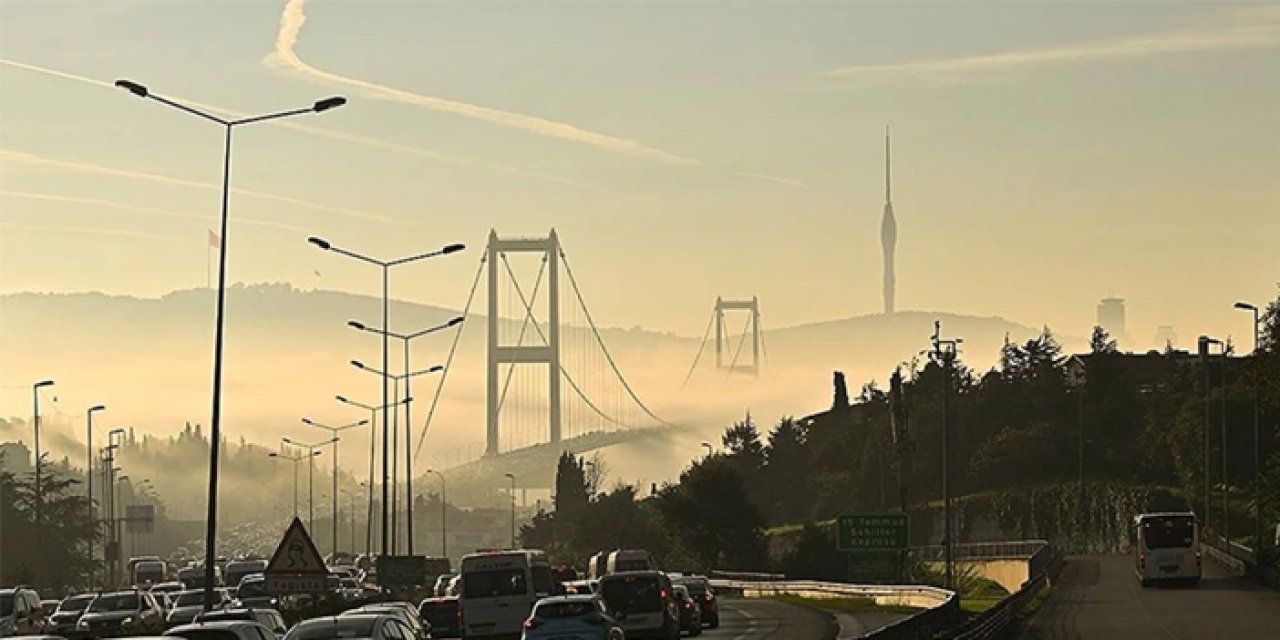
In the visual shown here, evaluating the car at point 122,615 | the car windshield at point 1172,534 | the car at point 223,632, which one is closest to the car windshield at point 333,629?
the car at point 223,632

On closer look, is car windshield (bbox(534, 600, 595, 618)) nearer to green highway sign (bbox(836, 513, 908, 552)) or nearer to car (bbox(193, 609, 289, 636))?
car (bbox(193, 609, 289, 636))

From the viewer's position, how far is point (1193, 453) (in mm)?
157875

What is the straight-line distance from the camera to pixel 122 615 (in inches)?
2510

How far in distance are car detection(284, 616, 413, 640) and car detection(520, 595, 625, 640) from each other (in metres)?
9.61

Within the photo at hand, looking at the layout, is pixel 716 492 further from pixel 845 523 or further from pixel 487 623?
pixel 487 623

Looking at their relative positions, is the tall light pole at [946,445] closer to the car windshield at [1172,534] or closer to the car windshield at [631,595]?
the car windshield at [1172,534]

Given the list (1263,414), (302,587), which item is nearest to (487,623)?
(302,587)

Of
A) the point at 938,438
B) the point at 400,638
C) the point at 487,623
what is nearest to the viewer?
the point at 400,638

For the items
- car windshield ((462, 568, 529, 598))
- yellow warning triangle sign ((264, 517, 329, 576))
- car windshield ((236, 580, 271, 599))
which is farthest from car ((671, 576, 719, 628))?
yellow warning triangle sign ((264, 517, 329, 576))

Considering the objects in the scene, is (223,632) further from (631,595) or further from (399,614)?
(631,595)

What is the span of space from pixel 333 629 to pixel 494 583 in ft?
82.0

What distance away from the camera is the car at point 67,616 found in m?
64.2

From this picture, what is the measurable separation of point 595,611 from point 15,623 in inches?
692

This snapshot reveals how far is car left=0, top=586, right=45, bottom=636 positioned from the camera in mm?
58562
